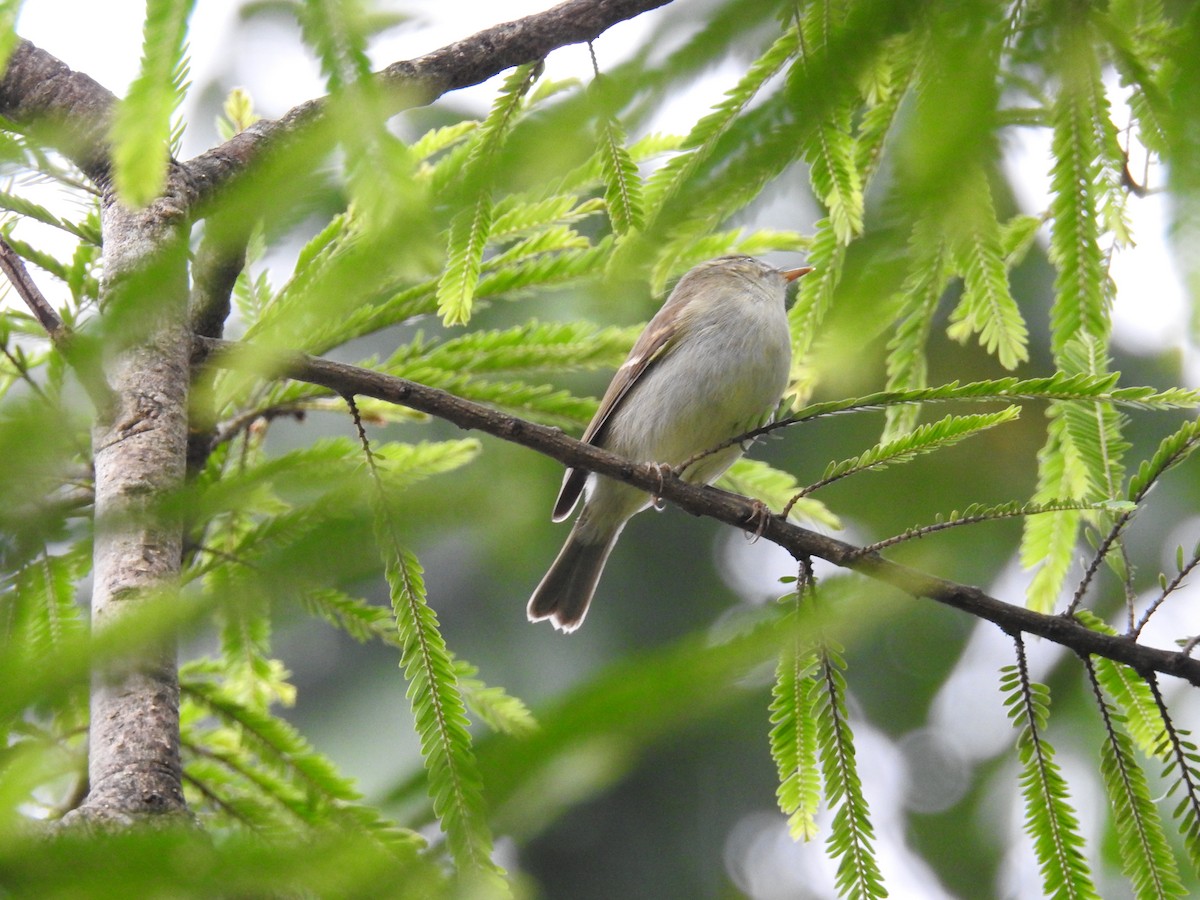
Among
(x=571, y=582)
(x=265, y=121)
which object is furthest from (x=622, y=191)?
(x=571, y=582)

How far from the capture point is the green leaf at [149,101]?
99 centimetres

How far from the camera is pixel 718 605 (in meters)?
9.94

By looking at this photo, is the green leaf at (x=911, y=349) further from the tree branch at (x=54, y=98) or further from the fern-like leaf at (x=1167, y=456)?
the tree branch at (x=54, y=98)

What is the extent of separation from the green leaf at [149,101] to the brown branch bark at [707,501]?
0.72 metres

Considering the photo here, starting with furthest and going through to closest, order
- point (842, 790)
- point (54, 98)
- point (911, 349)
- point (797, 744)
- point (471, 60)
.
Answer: point (911, 349), point (54, 98), point (471, 60), point (797, 744), point (842, 790)

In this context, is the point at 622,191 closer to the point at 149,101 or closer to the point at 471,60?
the point at 471,60

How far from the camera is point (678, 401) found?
441 cm

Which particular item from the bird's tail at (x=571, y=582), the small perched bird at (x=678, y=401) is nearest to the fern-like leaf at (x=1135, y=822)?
the small perched bird at (x=678, y=401)

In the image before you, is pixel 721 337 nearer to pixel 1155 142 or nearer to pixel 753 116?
pixel 1155 142

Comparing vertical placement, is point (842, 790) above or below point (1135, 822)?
above

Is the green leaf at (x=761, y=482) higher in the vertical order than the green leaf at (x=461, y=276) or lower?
higher

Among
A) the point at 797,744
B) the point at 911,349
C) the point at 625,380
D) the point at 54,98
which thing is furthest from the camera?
the point at 625,380

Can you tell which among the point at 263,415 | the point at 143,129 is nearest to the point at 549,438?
the point at 263,415

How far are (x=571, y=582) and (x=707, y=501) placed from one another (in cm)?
226
